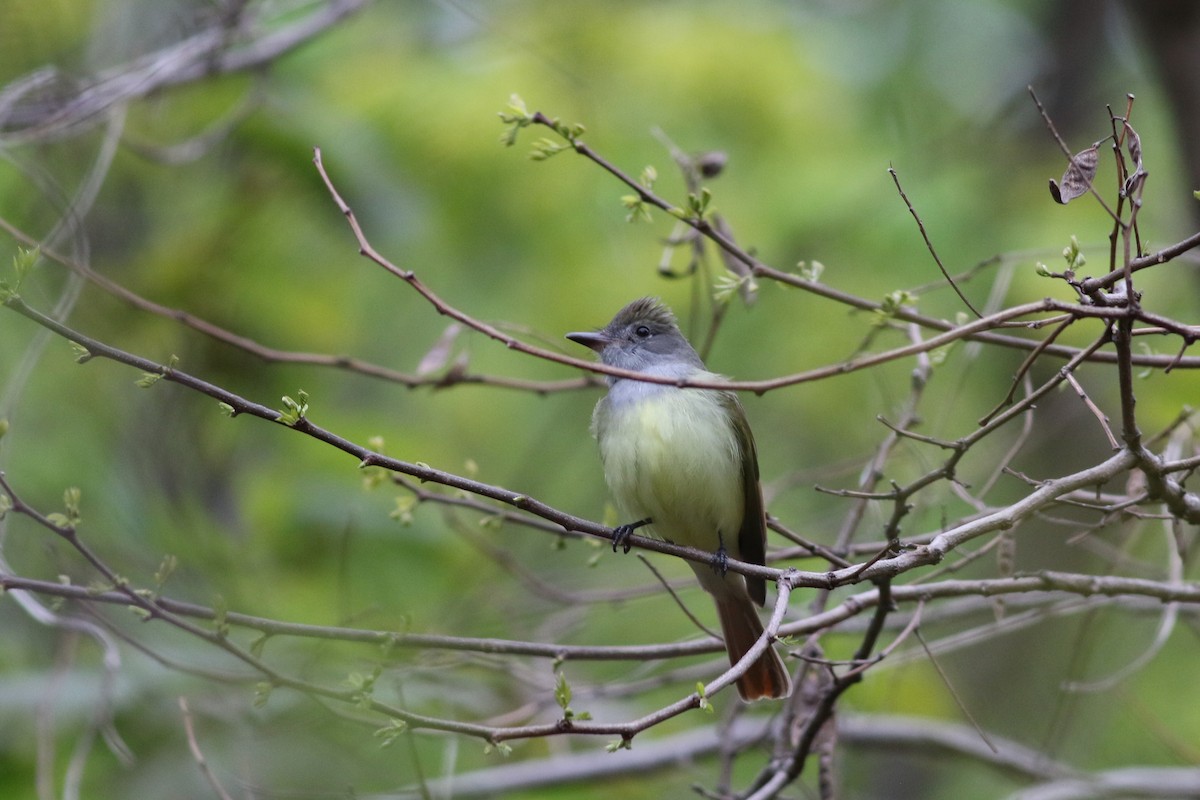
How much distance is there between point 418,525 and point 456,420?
2865mm

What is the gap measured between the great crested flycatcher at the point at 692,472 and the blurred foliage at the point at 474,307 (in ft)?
0.75

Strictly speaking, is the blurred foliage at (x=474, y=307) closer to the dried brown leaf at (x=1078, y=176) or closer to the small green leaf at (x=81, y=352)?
the small green leaf at (x=81, y=352)

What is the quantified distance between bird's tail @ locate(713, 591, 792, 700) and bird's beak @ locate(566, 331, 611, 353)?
0.97m

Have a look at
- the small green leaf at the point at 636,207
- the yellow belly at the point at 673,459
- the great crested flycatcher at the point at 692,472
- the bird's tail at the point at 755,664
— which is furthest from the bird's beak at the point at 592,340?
the small green leaf at the point at 636,207

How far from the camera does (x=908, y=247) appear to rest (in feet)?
22.3

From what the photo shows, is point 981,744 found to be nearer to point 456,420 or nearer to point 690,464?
point 690,464

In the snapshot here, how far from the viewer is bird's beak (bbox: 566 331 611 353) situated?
15.2 ft

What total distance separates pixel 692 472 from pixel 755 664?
2.61ft

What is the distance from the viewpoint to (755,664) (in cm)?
357

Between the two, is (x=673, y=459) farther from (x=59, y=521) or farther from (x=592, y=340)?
(x=59, y=521)

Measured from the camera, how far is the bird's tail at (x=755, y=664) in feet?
13.0

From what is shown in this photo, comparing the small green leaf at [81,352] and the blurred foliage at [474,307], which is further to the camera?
the blurred foliage at [474,307]

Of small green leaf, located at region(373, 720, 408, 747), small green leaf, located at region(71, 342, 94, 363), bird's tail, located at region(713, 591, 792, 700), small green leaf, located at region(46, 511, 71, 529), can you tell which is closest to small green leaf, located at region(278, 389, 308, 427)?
small green leaf, located at region(71, 342, 94, 363)

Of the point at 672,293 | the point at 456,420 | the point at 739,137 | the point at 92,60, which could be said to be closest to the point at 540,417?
the point at 456,420
